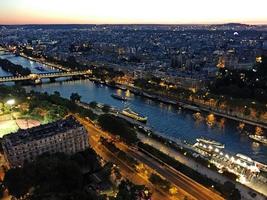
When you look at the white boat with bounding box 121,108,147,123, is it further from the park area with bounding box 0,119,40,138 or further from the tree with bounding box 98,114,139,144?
the park area with bounding box 0,119,40,138

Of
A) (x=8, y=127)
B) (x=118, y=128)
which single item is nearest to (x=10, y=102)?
(x=8, y=127)

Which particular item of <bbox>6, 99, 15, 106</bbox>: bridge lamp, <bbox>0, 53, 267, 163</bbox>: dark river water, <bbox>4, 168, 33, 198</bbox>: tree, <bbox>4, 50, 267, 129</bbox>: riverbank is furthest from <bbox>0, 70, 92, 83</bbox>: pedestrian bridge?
<bbox>4, 168, 33, 198</bbox>: tree

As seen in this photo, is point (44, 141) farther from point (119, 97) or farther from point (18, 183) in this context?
point (119, 97)

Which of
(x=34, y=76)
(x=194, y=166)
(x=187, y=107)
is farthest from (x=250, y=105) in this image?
(x=34, y=76)

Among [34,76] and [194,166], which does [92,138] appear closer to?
[194,166]

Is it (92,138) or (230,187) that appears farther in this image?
(92,138)

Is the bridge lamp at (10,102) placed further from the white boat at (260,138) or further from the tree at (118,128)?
the white boat at (260,138)

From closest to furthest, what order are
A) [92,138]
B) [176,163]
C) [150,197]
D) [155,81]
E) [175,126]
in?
[150,197]
[176,163]
[92,138]
[175,126]
[155,81]
